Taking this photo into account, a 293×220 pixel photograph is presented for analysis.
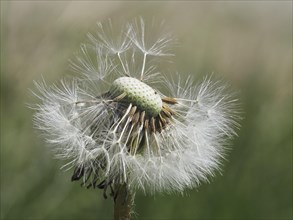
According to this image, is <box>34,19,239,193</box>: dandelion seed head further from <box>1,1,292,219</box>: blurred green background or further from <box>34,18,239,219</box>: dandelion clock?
<box>1,1,292,219</box>: blurred green background

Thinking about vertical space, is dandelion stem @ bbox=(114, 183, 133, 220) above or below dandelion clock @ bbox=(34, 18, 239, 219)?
below

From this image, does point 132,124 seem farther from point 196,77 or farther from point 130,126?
point 196,77

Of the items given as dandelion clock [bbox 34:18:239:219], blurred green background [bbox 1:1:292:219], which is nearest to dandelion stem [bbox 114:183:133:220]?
dandelion clock [bbox 34:18:239:219]

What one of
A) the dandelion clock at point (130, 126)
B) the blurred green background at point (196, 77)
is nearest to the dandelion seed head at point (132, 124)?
the dandelion clock at point (130, 126)

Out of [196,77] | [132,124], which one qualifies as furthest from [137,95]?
[196,77]

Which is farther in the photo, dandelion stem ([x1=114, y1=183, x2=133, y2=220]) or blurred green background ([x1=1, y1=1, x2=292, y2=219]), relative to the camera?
blurred green background ([x1=1, y1=1, x2=292, y2=219])

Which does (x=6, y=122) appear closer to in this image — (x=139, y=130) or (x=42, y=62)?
(x=42, y=62)
